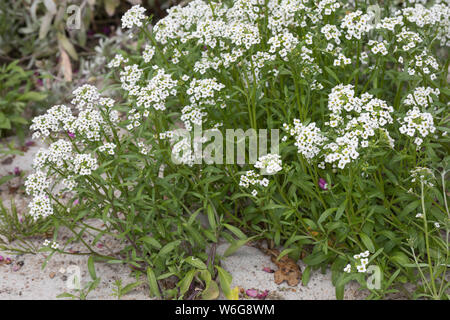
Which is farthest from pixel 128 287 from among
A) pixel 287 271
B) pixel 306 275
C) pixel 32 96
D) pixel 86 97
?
pixel 32 96

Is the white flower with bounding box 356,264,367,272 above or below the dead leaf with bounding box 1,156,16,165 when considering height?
below

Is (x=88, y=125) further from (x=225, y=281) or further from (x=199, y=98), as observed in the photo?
(x=225, y=281)

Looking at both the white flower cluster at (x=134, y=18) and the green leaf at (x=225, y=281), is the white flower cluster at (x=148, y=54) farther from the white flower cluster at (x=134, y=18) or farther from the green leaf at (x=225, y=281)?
the green leaf at (x=225, y=281)

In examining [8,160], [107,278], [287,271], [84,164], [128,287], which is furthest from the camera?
[8,160]

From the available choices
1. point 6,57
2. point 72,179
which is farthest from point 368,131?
point 6,57

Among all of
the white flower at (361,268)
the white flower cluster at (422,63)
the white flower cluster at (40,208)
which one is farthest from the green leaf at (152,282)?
the white flower cluster at (422,63)

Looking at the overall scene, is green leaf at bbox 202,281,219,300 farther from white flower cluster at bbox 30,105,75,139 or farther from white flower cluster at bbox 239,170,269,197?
white flower cluster at bbox 30,105,75,139

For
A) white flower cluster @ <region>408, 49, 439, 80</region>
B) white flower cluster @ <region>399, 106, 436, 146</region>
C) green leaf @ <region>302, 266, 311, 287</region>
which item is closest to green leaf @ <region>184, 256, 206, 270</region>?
green leaf @ <region>302, 266, 311, 287</region>
